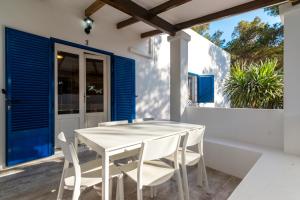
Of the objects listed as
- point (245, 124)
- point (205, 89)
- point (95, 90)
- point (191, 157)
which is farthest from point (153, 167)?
point (205, 89)

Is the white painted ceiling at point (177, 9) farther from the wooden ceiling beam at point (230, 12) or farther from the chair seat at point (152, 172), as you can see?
the chair seat at point (152, 172)

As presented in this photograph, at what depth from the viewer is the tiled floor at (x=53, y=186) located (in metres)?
2.09

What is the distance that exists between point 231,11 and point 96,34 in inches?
104

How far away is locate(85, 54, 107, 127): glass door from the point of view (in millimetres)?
4105

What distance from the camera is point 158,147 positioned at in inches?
61.4

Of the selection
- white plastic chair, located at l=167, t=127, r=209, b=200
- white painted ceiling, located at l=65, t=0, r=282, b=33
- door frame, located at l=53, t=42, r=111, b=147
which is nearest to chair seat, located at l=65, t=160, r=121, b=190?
white plastic chair, located at l=167, t=127, r=209, b=200

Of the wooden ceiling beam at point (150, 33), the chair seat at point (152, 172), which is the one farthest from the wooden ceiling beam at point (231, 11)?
the chair seat at point (152, 172)

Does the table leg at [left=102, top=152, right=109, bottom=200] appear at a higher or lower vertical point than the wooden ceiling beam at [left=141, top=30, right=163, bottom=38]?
lower

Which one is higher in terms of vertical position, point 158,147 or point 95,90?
point 95,90

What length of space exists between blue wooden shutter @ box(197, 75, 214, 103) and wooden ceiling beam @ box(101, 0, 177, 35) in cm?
336

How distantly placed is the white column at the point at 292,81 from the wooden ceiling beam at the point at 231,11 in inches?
22.4

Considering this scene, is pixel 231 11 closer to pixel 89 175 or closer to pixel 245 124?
pixel 245 124

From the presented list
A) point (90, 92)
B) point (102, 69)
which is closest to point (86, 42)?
point (102, 69)

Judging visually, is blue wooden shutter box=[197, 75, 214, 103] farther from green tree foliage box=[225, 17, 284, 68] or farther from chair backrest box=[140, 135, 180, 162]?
chair backrest box=[140, 135, 180, 162]
